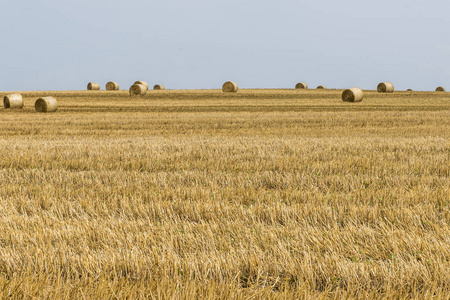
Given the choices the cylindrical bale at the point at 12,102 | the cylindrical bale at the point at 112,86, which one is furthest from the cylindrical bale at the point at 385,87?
the cylindrical bale at the point at 12,102

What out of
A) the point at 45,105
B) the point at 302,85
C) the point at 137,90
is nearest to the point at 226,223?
the point at 45,105

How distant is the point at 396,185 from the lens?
715 centimetres

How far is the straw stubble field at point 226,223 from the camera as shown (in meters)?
3.26

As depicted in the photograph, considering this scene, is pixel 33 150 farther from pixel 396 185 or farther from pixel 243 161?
pixel 396 185

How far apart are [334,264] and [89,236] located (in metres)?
2.37

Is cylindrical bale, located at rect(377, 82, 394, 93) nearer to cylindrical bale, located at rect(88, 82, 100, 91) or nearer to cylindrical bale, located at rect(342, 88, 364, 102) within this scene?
cylindrical bale, located at rect(342, 88, 364, 102)

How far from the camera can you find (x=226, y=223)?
4793 millimetres

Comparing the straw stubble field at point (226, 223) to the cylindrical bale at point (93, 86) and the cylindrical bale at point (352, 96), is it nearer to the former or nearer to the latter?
the cylindrical bale at point (352, 96)

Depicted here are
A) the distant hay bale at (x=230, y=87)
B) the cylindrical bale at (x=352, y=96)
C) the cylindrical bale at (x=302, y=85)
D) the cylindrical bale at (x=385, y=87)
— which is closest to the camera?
the cylindrical bale at (x=352, y=96)

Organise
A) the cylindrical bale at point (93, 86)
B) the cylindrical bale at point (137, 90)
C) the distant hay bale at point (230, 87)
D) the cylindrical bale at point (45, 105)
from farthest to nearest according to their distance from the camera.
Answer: the cylindrical bale at point (93, 86) → the distant hay bale at point (230, 87) → the cylindrical bale at point (137, 90) → the cylindrical bale at point (45, 105)

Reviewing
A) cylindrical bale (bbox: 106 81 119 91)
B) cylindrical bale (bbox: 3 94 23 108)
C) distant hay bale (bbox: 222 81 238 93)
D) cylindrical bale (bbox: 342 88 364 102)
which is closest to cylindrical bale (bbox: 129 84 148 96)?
distant hay bale (bbox: 222 81 238 93)

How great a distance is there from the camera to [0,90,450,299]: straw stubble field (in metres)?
3.26

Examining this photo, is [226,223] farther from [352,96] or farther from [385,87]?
[385,87]

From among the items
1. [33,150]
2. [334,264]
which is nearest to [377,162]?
[334,264]
